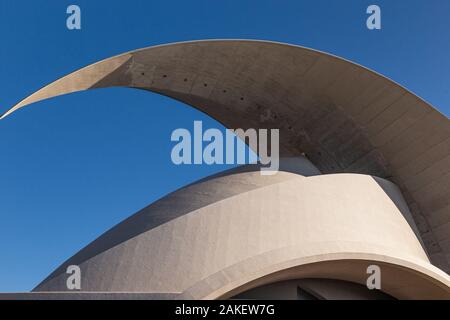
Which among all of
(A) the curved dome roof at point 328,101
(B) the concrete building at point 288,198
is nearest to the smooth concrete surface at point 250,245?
(B) the concrete building at point 288,198

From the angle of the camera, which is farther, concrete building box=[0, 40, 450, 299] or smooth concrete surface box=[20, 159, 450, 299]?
concrete building box=[0, 40, 450, 299]

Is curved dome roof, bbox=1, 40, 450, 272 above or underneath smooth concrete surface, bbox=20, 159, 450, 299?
above

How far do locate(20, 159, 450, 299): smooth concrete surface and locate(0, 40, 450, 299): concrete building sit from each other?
29 mm

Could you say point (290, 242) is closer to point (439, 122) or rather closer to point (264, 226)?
point (264, 226)

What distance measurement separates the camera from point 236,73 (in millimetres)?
13586

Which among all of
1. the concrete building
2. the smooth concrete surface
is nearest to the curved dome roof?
the concrete building

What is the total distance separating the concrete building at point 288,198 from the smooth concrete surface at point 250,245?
1.1 inches

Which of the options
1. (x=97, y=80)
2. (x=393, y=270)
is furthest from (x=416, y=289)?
(x=97, y=80)

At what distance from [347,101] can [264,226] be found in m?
5.63

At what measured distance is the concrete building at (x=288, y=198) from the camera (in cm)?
855

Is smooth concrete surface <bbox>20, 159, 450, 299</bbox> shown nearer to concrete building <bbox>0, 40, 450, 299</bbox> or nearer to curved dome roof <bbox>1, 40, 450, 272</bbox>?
concrete building <bbox>0, 40, 450, 299</bbox>

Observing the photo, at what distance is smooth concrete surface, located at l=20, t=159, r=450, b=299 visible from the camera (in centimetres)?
797

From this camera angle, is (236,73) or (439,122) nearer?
(439,122)

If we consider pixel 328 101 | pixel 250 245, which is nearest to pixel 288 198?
pixel 250 245
